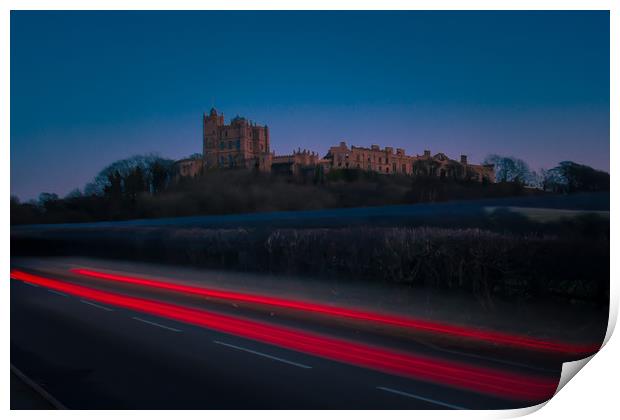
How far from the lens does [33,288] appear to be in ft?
42.0

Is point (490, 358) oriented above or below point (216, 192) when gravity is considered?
below

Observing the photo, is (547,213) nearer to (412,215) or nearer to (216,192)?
(412,215)

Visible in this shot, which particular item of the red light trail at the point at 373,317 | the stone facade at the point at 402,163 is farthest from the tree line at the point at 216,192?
the red light trail at the point at 373,317

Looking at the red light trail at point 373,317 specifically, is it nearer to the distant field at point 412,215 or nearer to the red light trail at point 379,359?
the red light trail at point 379,359

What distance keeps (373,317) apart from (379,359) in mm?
2294

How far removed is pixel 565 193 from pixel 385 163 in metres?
3.39

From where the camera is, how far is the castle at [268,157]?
10.1m

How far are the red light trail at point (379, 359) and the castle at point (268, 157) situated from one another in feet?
9.91

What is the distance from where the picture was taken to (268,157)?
1113 cm

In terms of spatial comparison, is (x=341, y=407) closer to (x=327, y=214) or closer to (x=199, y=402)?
(x=199, y=402)

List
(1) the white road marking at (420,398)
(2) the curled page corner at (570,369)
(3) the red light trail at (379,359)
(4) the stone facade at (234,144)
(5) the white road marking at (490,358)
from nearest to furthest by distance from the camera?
(1) the white road marking at (420,398), (3) the red light trail at (379,359), (2) the curled page corner at (570,369), (5) the white road marking at (490,358), (4) the stone facade at (234,144)

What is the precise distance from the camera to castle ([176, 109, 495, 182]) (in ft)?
33.0

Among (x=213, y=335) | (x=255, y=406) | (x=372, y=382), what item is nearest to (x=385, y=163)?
(x=213, y=335)

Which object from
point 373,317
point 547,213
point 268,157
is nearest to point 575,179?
point 547,213
